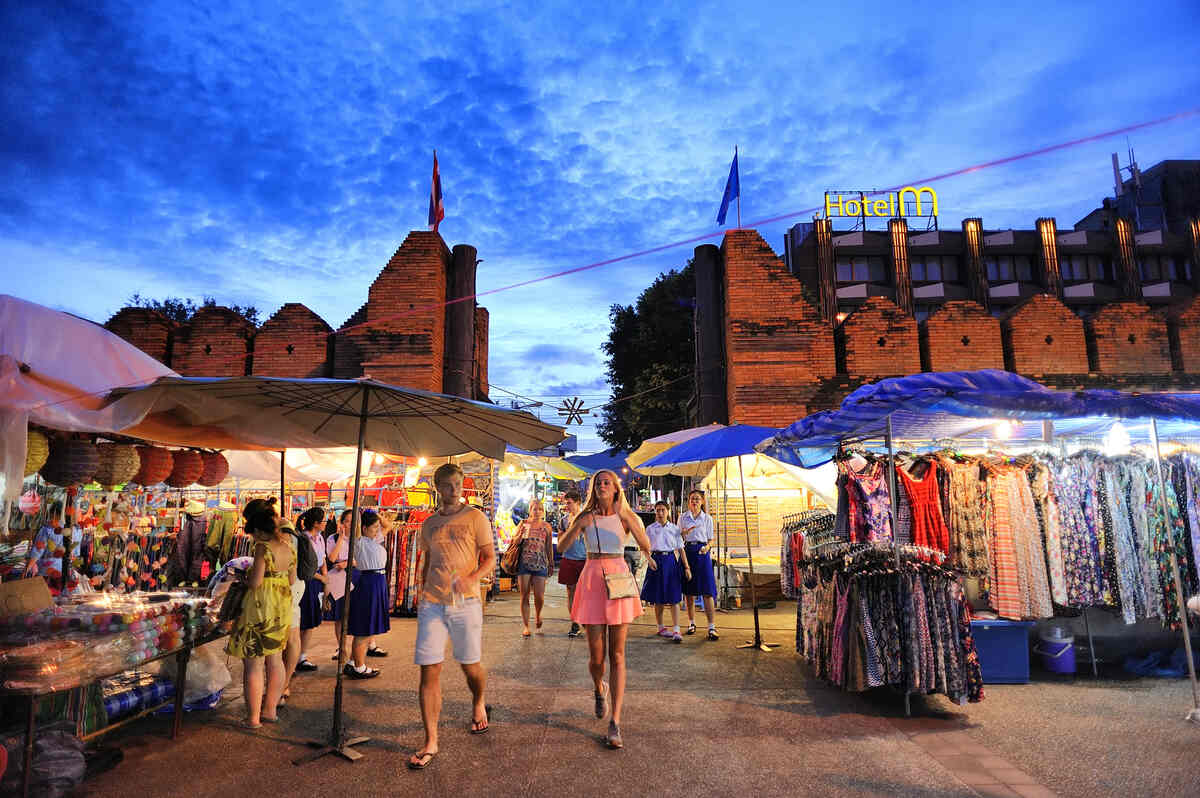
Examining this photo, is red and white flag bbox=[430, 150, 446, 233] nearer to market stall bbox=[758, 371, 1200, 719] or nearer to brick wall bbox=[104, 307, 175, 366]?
brick wall bbox=[104, 307, 175, 366]

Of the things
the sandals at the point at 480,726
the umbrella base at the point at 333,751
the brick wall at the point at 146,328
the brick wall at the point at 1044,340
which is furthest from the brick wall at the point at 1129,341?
the brick wall at the point at 146,328

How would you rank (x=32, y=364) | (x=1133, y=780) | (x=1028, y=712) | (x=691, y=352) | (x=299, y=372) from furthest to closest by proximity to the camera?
(x=691, y=352) → (x=299, y=372) → (x=1028, y=712) → (x=32, y=364) → (x=1133, y=780)

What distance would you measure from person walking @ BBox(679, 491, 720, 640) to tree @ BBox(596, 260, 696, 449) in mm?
11374

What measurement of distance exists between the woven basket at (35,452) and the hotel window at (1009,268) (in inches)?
1960

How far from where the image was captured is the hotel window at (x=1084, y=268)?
147 feet

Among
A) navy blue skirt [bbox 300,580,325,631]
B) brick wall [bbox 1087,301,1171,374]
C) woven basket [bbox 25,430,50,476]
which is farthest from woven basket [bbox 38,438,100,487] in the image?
brick wall [bbox 1087,301,1171,374]

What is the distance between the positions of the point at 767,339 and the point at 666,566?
19.6 feet

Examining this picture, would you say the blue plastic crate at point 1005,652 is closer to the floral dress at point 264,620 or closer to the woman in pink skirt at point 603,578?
the woman in pink skirt at point 603,578

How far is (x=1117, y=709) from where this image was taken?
18.1 ft

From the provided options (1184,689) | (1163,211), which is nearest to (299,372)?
(1184,689)

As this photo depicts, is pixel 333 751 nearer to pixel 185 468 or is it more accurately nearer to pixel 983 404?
pixel 185 468

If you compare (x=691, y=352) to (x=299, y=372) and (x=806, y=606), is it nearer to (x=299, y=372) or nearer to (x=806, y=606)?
(x=299, y=372)

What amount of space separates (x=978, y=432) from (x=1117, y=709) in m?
3.41

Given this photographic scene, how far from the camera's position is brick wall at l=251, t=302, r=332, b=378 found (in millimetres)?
13133
